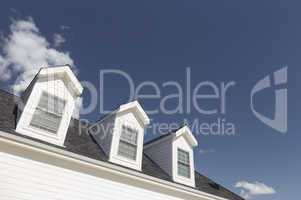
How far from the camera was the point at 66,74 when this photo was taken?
438 inches

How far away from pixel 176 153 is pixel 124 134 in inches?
132

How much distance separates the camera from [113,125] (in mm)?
12273

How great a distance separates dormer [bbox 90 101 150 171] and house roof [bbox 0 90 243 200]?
385 millimetres

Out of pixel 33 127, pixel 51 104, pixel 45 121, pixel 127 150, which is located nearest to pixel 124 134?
pixel 127 150

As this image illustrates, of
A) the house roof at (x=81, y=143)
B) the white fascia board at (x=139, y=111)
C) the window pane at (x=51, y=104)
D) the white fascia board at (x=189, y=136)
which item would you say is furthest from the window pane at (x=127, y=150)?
the white fascia board at (x=189, y=136)

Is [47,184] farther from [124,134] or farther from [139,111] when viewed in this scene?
[139,111]

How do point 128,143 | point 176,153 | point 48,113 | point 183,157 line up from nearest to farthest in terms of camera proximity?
point 48,113 < point 128,143 < point 176,153 < point 183,157

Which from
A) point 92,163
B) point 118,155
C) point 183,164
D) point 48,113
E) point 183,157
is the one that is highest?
point 183,157

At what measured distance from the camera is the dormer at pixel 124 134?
1178 cm

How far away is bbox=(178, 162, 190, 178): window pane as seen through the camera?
14.1 meters

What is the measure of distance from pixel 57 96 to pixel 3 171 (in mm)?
3489

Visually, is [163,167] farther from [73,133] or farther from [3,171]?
[3,171]

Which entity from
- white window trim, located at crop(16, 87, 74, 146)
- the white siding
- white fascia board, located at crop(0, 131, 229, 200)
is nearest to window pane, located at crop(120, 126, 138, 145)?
white fascia board, located at crop(0, 131, 229, 200)

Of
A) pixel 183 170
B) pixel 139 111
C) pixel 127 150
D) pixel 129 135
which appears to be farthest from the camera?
pixel 183 170
